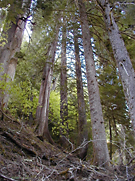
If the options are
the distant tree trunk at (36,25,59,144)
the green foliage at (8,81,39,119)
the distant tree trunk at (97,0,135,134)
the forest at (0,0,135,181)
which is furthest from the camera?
the distant tree trunk at (36,25,59,144)

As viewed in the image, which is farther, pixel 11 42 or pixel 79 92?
pixel 79 92

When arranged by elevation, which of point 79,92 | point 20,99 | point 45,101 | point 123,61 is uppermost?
point 79,92

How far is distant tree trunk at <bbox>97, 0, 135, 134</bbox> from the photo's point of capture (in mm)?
2949

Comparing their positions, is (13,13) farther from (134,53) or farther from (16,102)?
(134,53)

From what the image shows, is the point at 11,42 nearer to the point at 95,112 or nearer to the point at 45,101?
the point at 45,101

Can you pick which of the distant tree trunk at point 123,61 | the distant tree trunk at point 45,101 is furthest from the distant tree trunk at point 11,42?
the distant tree trunk at point 123,61

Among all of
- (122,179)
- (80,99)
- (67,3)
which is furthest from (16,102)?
(122,179)

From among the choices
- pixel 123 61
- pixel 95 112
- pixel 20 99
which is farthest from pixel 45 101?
pixel 123 61

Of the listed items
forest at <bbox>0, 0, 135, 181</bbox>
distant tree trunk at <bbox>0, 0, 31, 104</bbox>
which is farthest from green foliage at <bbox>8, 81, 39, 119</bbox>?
distant tree trunk at <bbox>0, 0, 31, 104</bbox>

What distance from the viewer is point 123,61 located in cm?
328

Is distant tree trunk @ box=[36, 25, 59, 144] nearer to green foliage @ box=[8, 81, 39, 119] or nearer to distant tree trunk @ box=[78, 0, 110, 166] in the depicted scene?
green foliage @ box=[8, 81, 39, 119]

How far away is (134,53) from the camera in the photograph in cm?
494

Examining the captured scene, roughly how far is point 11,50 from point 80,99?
14.7 ft

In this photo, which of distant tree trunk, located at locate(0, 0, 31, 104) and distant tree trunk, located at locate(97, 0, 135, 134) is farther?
distant tree trunk, located at locate(0, 0, 31, 104)
